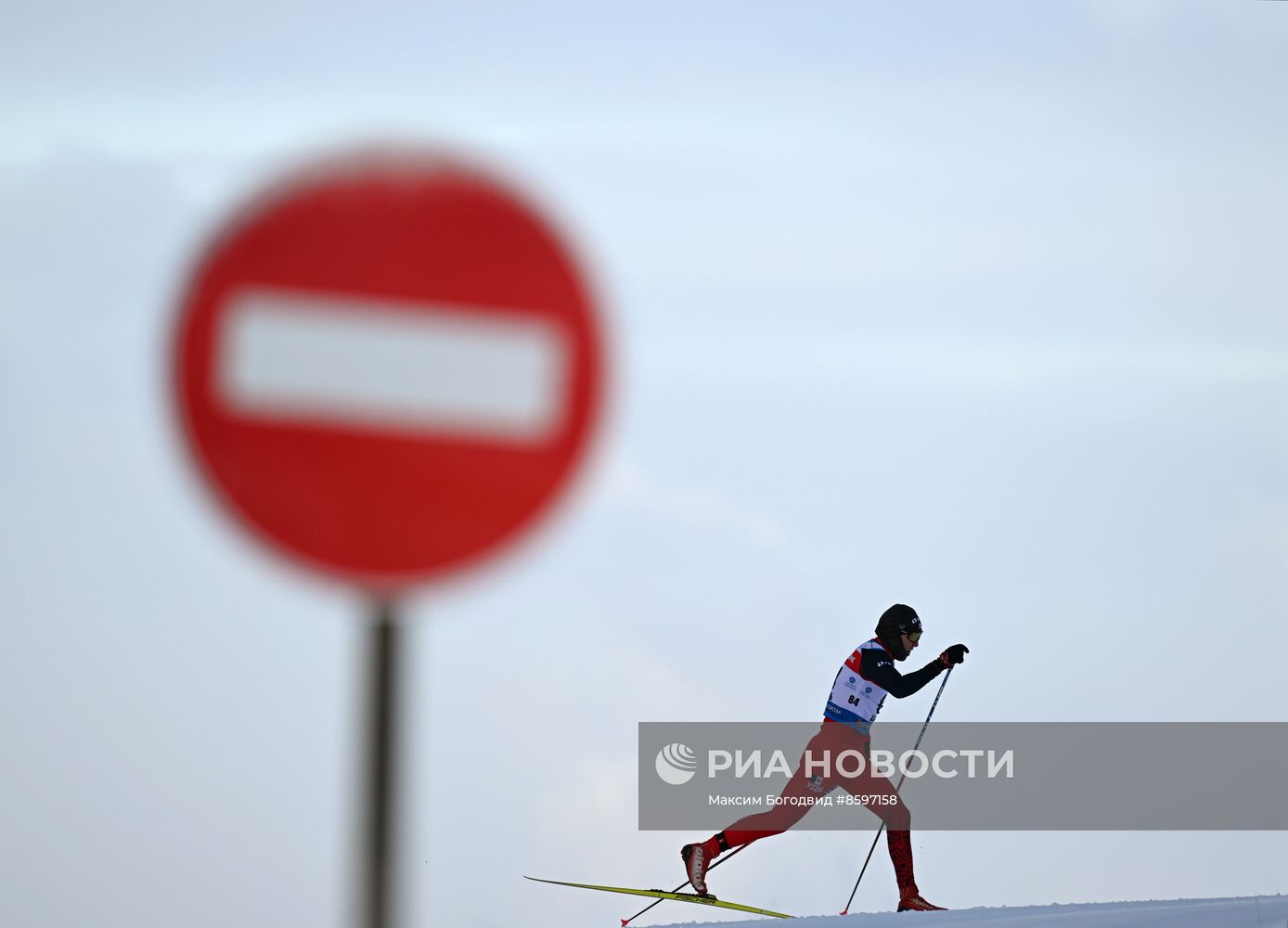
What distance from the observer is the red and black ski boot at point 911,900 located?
8898mm

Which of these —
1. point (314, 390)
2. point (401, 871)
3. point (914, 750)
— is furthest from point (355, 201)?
point (914, 750)

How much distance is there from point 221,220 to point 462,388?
0.29 m

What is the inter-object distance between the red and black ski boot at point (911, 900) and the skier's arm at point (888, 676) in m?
1.08

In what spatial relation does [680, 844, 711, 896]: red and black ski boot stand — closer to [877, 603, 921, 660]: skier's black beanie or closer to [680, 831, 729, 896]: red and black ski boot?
[680, 831, 729, 896]: red and black ski boot

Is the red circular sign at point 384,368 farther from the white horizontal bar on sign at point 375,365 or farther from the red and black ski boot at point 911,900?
the red and black ski boot at point 911,900

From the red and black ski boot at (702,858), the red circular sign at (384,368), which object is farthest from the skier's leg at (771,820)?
the red circular sign at (384,368)

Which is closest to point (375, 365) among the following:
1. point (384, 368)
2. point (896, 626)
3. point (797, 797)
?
point (384, 368)

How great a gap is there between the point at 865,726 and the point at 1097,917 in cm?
300

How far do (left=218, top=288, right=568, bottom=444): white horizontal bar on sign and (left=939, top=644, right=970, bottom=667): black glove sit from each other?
8.33m

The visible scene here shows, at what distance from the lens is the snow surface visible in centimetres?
628

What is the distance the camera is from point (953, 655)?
31.8 ft

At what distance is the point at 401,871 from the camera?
158 centimetres

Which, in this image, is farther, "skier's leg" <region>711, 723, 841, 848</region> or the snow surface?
"skier's leg" <region>711, 723, 841, 848</region>

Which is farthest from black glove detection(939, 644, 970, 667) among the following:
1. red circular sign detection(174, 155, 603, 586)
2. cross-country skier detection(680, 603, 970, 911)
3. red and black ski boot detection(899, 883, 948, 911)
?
red circular sign detection(174, 155, 603, 586)
